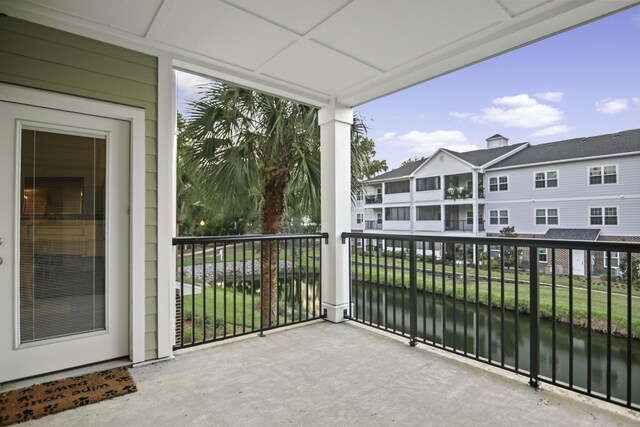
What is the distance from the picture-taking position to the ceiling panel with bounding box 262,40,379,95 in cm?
251

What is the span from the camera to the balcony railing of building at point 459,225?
128 inches

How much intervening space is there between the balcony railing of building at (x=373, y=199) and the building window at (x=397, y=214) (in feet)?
1.18

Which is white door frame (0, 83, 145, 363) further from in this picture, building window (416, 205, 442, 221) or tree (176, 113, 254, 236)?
building window (416, 205, 442, 221)

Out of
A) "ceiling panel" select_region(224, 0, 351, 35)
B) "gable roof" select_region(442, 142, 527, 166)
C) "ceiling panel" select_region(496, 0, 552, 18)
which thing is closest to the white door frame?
"ceiling panel" select_region(224, 0, 351, 35)

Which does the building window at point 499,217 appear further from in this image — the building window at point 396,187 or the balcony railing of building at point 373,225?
the balcony railing of building at point 373,225

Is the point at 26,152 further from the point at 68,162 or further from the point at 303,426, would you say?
the point at 303,426

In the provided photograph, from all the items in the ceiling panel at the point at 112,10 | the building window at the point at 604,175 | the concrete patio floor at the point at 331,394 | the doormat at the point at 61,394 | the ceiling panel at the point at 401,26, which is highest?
the ceiling panel at the point at 112,10

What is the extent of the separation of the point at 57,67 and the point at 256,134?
2.49m

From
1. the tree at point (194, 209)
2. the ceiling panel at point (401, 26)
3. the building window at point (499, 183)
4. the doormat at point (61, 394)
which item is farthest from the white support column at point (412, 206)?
the doormat at point (61, 394)

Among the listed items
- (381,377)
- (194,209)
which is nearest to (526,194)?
(381,377)

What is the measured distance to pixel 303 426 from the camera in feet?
5.32

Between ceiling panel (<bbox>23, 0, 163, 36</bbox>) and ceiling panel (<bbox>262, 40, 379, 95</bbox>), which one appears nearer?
ceiling panel (<bbox>23, 0, 163, 36</bbox>)

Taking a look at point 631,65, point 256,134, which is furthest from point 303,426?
point 631,65

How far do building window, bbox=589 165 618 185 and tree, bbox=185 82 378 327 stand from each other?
2.85 metres
